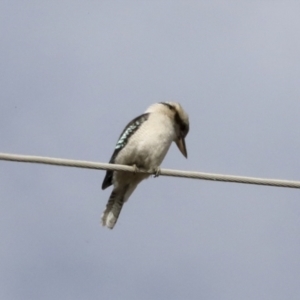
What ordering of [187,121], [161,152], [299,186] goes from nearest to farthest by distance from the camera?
[299,186]
[161,152]
[187,121]

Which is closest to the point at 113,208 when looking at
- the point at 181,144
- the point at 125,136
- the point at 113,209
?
the point at 113,209

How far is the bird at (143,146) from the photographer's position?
1152cm

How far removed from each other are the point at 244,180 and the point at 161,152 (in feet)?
9.31

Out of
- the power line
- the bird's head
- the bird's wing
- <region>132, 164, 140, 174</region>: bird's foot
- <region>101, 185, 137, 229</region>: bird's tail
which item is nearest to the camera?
the power line

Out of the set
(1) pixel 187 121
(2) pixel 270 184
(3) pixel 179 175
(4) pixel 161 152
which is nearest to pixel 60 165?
(3) pixel 179 175

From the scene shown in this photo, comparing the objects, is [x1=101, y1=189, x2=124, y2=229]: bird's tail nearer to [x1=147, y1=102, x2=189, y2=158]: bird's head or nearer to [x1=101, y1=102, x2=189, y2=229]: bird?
[x1=101, y1=102, x2=189, y2=229]: bird

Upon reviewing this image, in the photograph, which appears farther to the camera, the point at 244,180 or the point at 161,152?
the point at 161,152

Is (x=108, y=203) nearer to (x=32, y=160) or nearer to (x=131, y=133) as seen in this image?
(x=131, y=133)

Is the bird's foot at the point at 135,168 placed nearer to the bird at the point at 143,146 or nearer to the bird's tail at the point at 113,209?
the bird at the point at 143,146

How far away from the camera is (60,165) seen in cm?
886

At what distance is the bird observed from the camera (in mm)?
11516

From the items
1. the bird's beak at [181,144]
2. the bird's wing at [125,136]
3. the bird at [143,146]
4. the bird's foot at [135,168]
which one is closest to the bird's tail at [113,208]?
the bird at [143,146]

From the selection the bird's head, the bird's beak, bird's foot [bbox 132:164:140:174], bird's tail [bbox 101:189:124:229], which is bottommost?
bird's tail [bbox 101:189:124:229]

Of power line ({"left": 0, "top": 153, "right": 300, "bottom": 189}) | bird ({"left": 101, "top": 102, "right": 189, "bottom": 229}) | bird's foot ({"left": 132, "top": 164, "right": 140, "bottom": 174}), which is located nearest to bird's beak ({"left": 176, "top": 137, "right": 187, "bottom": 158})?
bird ({"left": 101, "top": 102, "right": 189, "bottom": 229})
